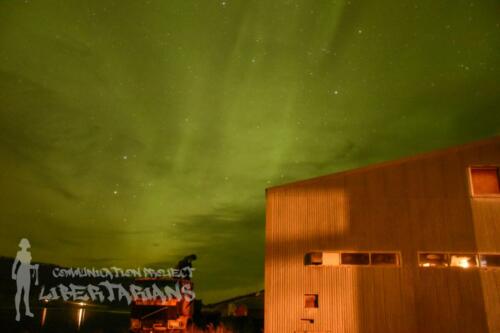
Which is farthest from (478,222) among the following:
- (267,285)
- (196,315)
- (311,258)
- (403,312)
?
(196,315)

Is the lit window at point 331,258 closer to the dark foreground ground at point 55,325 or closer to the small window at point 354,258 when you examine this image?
the small window at point 354,258

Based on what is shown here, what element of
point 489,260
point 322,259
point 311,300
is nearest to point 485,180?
point 489,260

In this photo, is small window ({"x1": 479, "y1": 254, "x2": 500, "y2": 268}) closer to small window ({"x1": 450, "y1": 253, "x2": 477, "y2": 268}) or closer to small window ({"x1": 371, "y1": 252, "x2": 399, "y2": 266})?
small window ({"x1": 450, "y1": 253, "x2": 477, "y2": 268})

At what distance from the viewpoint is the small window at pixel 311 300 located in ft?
44.6

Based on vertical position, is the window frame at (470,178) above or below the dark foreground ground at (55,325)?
above

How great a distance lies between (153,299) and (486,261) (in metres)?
13.2


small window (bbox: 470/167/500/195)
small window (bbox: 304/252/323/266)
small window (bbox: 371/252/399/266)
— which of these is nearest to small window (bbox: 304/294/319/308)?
small window (bbox: 304/252/323/266)

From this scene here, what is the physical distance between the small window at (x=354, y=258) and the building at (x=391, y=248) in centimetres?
3

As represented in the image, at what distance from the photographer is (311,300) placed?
1362cm

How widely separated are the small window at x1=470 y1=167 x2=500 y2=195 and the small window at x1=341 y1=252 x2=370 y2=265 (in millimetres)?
4187

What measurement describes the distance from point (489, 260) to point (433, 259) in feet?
5.56

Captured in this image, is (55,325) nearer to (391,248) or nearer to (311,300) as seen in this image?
(311,300)

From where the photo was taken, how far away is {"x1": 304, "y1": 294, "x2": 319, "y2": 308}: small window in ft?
44.6

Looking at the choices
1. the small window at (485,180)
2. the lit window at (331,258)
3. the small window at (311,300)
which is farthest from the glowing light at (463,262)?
the small window at (311,300)
